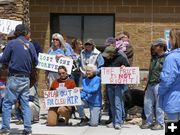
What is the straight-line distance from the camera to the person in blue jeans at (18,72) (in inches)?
360

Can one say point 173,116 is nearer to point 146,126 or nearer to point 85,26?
point 146,126

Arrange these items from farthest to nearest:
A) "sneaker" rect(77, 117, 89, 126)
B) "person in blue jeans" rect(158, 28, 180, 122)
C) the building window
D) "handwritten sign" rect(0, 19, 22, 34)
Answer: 1. the building window
2. "handwritten sign" rect(0, 19, 22, 34)
3. "sneaker" rect(77, 117, 89, 126)
4. "person in blue jeans" rect(158, 28, 180, 122)

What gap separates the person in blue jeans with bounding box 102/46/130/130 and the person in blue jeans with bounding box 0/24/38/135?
1.66 metres

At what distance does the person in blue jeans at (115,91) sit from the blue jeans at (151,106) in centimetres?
50

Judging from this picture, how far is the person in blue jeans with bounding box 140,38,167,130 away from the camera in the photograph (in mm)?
9750

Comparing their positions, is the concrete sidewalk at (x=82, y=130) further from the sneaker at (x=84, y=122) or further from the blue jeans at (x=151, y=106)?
the blue jeans at (x=151, y=106)

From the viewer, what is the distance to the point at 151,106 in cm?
998

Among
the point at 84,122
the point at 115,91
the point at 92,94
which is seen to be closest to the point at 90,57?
the point at 92,94

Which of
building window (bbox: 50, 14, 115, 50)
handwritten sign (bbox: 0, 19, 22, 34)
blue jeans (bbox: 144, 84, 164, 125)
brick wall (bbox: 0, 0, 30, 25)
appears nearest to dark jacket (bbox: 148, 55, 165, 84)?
blue jeans (bbox: 144, 84, 164, 125)

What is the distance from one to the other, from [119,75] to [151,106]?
89cm

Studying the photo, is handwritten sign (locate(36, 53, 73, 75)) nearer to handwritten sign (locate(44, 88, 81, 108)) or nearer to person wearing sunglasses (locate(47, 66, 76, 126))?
person wearing sunglasses (locate(47, 66, 76, 126))

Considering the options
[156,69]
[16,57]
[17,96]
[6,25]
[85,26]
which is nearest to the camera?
[16,57]

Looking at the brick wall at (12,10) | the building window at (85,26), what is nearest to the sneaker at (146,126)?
the brick wall at (12,10)

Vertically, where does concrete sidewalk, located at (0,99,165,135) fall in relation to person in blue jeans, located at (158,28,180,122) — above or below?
below
